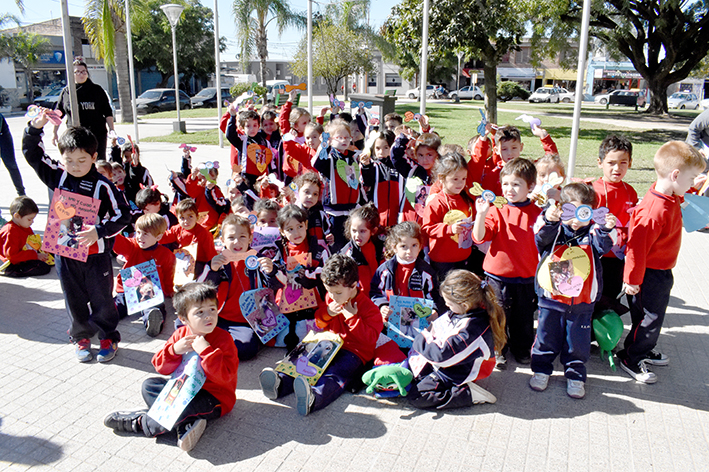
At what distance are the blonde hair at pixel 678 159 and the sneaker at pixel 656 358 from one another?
1.33m

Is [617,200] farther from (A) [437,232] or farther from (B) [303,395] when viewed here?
(B) [303,395]

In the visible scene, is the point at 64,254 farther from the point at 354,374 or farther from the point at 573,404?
the point at 573,404

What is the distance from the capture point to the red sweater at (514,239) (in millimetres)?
3506

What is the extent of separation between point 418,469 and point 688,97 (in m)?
44.0

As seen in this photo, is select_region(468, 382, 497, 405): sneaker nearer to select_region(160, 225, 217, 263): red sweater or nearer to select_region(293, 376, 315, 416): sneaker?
select_region(293, 376, 315, 416): sneaker

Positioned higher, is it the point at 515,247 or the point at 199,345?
the point at 515,247

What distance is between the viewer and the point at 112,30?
18734 millimetres

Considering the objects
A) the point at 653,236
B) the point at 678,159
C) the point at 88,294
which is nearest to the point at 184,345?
the point at 88,294

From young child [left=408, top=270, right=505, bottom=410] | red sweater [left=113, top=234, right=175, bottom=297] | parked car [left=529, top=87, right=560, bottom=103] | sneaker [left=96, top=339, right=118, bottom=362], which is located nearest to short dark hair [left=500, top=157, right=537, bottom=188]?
young child [left=408, top=270, right=505, bottom=410]

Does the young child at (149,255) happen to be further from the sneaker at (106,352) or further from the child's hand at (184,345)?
the child's hand at (184,345)

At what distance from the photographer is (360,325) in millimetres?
3418

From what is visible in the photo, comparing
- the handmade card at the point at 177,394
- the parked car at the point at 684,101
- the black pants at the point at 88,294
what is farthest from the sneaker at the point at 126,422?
the parked car at the point at 684,101

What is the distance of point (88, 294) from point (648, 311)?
12.5 ft

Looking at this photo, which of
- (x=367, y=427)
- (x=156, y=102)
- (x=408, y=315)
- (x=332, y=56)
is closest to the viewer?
(x=367, y=427)
